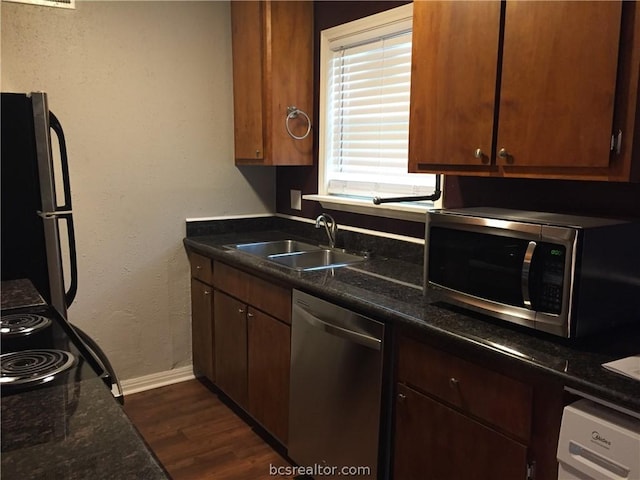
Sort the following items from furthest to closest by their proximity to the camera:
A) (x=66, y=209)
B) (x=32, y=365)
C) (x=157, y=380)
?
(x=157, y=380)
(x=66, y=209)
(x=32, y=365)

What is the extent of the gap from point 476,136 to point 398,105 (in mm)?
896

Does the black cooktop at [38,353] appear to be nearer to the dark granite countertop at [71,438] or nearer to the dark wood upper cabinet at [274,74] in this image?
the dark granite countertop at [71,438]

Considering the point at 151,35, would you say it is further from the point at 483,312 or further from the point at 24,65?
the point at 483,312

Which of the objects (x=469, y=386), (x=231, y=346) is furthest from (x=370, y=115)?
(x=469, y=386)

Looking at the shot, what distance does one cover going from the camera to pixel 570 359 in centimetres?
135

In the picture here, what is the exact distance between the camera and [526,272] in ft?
4.85

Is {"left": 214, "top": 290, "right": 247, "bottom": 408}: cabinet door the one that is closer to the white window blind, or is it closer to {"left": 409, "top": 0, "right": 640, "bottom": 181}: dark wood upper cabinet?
the white window blind

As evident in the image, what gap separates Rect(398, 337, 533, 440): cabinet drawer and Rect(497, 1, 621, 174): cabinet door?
2.14 ft

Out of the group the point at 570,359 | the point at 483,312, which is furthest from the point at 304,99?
the point at 570,359

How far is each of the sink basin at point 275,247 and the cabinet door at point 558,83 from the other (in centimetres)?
159

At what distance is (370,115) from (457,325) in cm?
153

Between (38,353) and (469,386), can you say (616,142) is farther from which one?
(38,353)

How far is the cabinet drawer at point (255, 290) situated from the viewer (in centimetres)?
241

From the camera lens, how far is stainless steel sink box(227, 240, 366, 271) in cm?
286
